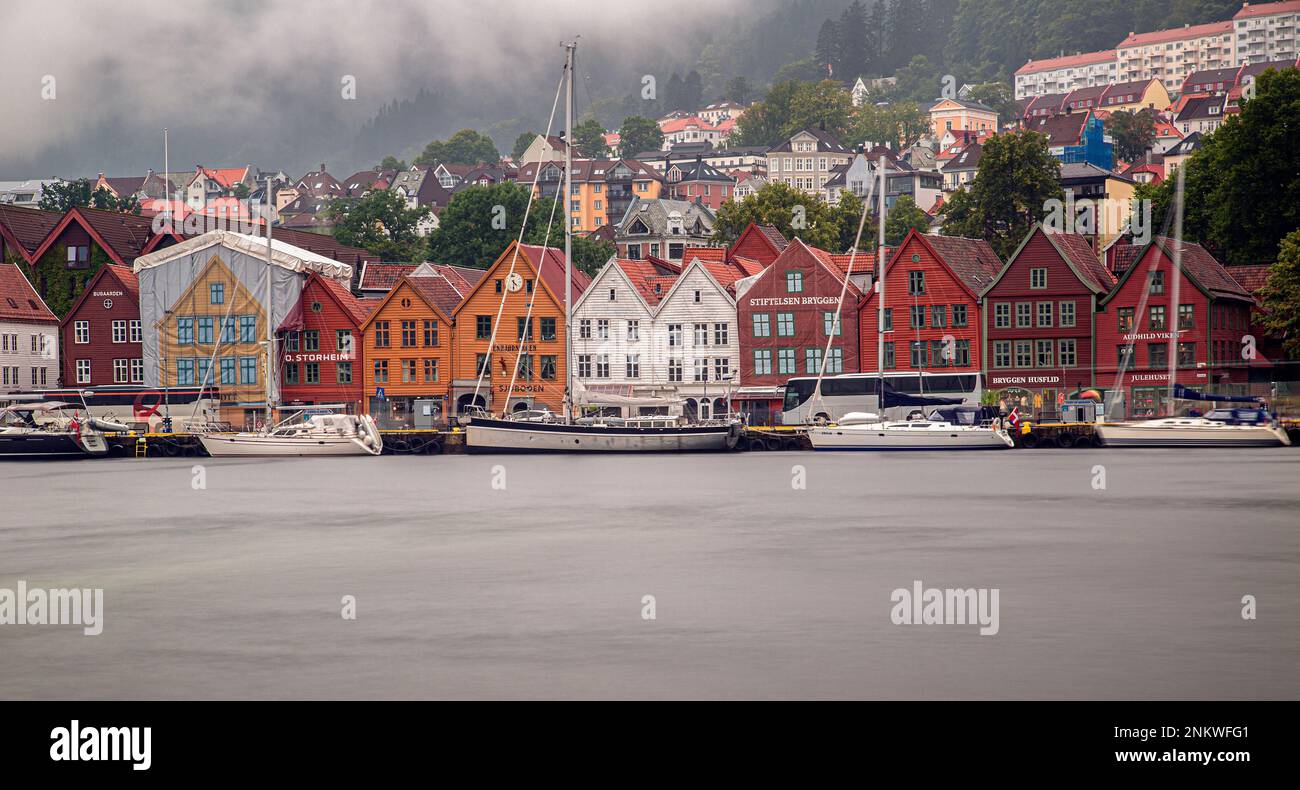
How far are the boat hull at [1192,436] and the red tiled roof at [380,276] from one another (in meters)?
58.4

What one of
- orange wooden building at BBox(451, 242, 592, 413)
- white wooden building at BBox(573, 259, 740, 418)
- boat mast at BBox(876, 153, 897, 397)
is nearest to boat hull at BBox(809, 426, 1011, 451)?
boat mast at BBox(876, 153, 897, 397)

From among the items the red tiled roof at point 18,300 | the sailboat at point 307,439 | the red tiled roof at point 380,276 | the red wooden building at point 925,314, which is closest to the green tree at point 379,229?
the red tiled roof at point 380,276

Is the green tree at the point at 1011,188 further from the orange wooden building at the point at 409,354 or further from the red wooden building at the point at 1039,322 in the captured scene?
the orange wooden building at the point at 409,354

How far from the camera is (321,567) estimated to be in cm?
3919

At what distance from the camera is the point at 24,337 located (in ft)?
378

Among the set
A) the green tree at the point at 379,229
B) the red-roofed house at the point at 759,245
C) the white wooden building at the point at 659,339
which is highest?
the green tree at the point at 379,229

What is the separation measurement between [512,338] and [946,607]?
79.5m

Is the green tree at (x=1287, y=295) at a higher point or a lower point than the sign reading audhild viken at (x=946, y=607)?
higher

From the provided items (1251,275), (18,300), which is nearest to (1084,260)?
(1251,275)

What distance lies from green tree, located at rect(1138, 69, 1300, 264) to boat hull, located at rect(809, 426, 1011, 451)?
98.6 ft

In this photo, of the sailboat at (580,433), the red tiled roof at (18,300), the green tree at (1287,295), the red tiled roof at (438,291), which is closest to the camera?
the sailboat at (580,433)

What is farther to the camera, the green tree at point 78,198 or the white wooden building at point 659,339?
the green tree at point 78,198

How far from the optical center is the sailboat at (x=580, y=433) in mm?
85438
